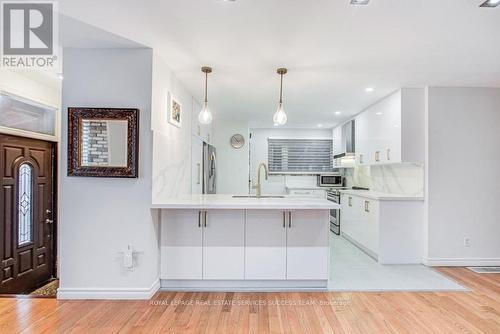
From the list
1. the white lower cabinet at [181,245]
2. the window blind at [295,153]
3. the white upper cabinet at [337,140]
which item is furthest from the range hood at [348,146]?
the white lower cabinet at [181,245]

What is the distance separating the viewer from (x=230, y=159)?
6.51m

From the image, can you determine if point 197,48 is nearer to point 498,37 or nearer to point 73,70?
point 73,70

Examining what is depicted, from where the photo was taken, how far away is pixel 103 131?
2631 millimetres

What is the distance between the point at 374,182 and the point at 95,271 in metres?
4.67

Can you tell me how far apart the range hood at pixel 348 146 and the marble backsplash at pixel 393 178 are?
14.7 inches

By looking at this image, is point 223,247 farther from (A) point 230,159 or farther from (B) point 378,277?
(A) point 230,159

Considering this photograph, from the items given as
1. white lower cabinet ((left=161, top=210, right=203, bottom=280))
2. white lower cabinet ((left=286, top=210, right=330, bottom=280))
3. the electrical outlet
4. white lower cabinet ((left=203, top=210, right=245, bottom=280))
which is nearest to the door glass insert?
white lower cabinet ((left=161, top=210, right=203, bottom=280))

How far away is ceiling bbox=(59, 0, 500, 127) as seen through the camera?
6.54 feet

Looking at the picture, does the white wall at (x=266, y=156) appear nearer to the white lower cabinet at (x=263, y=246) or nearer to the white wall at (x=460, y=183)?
the white wall at (x=460, y=183)

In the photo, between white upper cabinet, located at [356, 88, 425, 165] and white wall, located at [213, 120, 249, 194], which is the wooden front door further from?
white upper cabinet, located at [356, 88, 425, 165]

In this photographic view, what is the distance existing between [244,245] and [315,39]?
6.84ft

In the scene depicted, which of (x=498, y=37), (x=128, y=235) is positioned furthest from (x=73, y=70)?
(x=498, y=37)

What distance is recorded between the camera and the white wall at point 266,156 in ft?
23.5

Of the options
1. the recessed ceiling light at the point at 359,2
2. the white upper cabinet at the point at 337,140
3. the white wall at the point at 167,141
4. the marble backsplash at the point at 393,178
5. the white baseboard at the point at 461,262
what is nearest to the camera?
the recessed ceiling light at the point at 359,2
